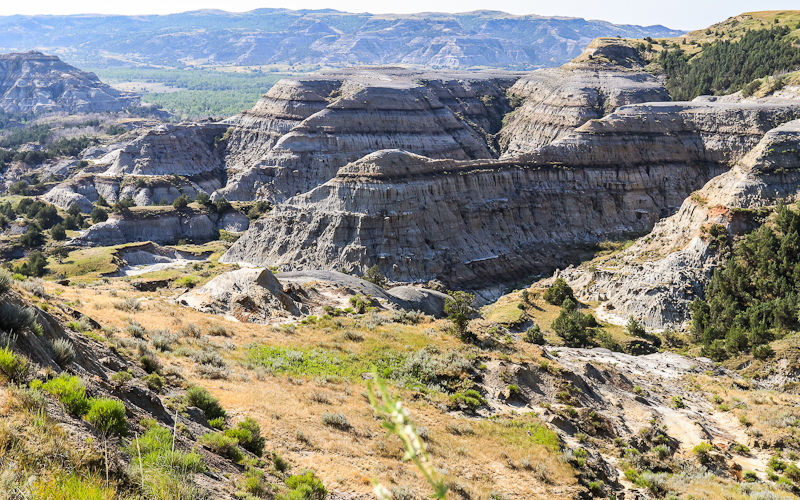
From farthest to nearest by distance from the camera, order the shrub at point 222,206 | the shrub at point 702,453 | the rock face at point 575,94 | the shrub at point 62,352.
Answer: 1. the rock face at point 575,94
2. the shrub at point 222,206
3. the shrub at point 702,453
4. the shrub at point 62,352

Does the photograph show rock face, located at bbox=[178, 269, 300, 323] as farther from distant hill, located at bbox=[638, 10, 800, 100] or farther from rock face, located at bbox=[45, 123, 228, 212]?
distant hill, located at bbox=[638, 10, 800, 100]

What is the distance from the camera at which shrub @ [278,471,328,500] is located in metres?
13.7

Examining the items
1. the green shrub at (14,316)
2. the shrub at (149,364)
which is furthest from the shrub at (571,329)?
the green shrub at (14,316)

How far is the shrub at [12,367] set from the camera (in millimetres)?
11523

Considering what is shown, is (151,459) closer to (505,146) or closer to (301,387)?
(301,387)

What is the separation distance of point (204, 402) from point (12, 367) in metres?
6.56

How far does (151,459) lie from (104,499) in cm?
220

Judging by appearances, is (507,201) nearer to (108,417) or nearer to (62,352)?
(62,352)

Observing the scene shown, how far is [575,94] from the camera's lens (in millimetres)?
123312

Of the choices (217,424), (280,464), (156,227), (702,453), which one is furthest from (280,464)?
(156,227)

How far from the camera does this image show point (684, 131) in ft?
312

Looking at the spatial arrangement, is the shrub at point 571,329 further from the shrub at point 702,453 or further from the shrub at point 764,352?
the shrub at point 702,453

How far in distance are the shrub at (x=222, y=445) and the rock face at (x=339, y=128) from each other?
97.5 meters

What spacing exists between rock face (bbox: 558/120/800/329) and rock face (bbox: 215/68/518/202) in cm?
6089
